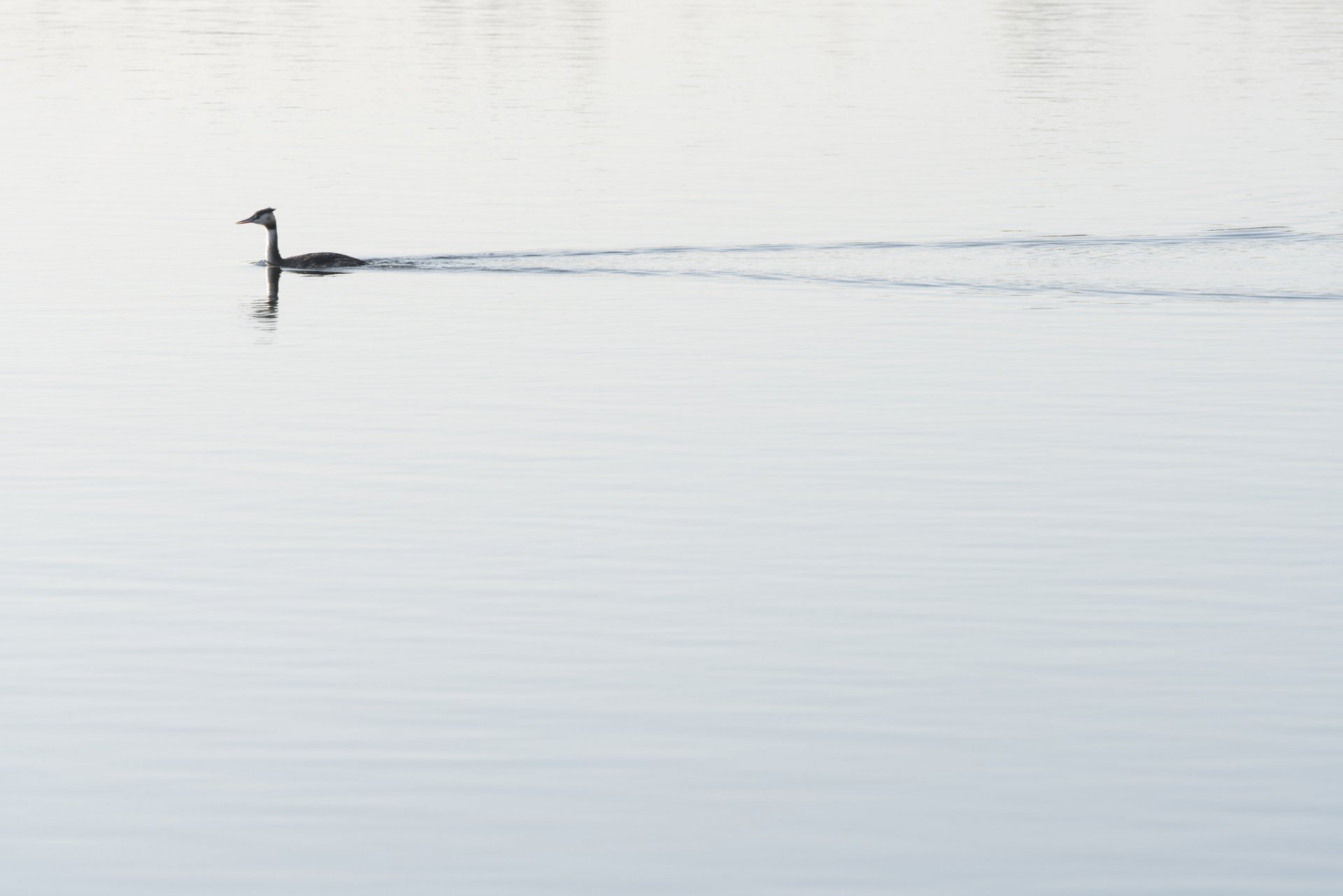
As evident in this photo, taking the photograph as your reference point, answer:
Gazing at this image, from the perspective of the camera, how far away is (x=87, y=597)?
16.3 meters

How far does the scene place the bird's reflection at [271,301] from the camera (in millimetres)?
29734

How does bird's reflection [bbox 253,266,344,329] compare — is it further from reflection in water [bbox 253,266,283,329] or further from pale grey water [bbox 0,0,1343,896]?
pale grey water [bbox 0,0,1343,896]

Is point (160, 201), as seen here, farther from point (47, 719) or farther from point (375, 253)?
point (47, 719)

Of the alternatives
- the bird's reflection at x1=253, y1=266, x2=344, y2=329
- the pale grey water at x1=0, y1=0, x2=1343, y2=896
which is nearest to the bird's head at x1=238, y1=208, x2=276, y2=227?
the bird's reflection at x1=253, y1=266, x2=344, y2=329

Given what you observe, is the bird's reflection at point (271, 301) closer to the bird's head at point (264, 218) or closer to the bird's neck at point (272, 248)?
the bird's neck at point (272, 248)

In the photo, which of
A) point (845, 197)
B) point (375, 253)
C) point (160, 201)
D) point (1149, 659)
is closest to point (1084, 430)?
point (1149, 659)

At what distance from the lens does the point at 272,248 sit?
3466 centimetres

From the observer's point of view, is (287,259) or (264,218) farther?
(264,218)

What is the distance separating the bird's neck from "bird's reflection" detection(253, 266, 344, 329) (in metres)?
0.10

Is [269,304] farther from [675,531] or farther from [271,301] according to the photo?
[675,531]

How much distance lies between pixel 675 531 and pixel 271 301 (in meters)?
14.6

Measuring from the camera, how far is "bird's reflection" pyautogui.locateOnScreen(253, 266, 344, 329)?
29.7 metres

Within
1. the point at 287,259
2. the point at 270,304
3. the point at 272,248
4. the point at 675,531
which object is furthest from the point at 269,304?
the point at 675,531

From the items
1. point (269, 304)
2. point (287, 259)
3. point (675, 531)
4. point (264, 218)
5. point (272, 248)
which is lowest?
point (675, 531)
